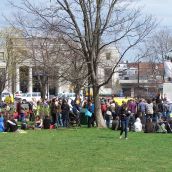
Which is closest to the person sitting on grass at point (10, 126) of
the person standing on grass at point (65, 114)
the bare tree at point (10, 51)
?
the person standing on grass at point (65, 114)

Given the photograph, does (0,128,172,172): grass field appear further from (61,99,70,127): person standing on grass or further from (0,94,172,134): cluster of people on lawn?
(61,99,70,127): person standing on grass

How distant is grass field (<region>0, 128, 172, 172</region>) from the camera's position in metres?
13.2

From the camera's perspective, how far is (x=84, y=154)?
1614 cm

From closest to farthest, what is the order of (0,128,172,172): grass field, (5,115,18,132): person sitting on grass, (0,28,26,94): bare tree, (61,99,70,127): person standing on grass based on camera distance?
(0,128,172,172): grass field → (5,115,18,132): person sitting on grass → (61,99,70,127): person standing on grass → (0,28,26,94): bare tree

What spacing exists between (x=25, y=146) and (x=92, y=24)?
1375cm

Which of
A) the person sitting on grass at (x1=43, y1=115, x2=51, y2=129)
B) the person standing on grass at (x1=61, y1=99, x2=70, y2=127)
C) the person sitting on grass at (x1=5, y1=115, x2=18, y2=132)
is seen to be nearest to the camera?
the person sitting on grass at (x1=5, y1=115, x2=18, y2=132)

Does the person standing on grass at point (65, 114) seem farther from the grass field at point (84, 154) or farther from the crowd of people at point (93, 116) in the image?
the grass field at point (84, 154)

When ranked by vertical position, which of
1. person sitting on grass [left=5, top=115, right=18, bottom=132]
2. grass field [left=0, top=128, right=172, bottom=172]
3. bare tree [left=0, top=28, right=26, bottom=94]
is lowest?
grass field [left=0, top=128, right=172, bottom=172]

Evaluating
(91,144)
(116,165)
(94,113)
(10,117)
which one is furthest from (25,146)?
(94,113)

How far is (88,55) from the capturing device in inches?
1209

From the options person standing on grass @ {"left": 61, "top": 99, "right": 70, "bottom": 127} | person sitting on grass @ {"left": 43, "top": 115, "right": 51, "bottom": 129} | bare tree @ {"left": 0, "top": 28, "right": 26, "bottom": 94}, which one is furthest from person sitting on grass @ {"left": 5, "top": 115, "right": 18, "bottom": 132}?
bare tree @ {"left": 0, "top": 28, "right": 26, "bottom": 94}

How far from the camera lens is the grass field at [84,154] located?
13.2 m

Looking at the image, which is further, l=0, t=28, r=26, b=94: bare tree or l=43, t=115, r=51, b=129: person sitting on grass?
l=0, t=28, r=26, b=94: bare tree

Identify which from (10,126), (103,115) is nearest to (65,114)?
(103,115)
